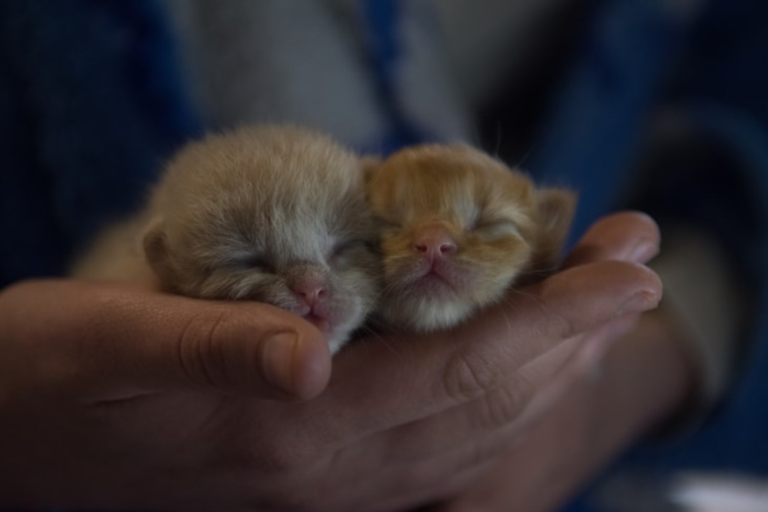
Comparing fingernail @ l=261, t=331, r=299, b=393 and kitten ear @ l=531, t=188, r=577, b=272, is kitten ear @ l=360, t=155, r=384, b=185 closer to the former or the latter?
kitten ear @ l=531, t=188, r=577, b=272

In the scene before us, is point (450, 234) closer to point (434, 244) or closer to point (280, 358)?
point (434, 244)

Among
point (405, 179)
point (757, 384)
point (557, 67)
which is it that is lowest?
point (757, 384)

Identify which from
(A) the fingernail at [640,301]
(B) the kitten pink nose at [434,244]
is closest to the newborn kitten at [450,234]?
(B) the kitten pink nose at [434,244]

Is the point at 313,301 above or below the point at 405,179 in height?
below

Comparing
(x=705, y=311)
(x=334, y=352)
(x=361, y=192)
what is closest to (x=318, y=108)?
(x=361, y=192)

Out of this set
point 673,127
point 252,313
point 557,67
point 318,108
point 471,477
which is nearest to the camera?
point 252,313

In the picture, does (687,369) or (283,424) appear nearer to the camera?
(283,424)

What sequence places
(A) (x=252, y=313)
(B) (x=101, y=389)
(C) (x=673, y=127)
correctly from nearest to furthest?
(A) (x=252, y=313), (B) (x=101, y=389), (C) (x=673, y=127)

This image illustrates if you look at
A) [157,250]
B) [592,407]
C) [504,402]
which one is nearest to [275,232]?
[157,250]

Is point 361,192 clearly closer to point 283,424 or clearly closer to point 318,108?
point 283,424
